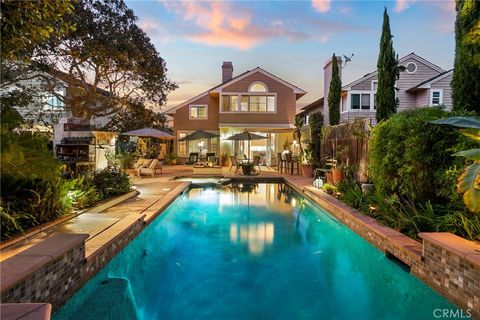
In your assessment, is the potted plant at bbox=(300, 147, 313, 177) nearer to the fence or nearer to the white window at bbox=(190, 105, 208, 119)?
the fence

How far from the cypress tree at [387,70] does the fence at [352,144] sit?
32.6 inches

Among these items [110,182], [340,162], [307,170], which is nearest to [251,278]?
[110,182]

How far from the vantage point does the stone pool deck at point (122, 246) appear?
3307 mm

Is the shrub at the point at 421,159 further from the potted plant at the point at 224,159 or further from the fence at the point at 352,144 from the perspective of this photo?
the potted plant at the point at 224,159

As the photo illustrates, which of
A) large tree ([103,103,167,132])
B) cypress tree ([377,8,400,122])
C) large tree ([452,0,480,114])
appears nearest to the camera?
large tree ([452,0,480,114])

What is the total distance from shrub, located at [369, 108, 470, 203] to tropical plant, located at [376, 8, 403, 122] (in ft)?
12.9

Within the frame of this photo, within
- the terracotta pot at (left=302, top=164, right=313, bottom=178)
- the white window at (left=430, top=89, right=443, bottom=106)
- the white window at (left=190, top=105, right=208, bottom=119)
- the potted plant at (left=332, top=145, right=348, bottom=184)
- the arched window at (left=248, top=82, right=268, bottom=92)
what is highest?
the arched window at (left=248, top=82, right=268, bottom=92)

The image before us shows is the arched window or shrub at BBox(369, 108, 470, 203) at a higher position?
the arched window

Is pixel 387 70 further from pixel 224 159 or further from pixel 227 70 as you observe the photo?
pixel 227 70

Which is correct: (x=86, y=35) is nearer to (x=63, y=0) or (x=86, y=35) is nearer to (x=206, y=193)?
(x=206, y=193)

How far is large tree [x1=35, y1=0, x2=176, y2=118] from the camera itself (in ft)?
53.7

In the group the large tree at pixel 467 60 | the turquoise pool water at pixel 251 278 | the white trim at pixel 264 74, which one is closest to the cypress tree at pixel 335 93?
the white trim at pixel 264 74

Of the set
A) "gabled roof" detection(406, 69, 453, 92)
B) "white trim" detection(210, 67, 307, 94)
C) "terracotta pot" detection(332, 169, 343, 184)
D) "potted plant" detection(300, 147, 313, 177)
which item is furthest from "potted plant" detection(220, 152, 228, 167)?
"gabled roof" detection(406, 69, 453, 92)

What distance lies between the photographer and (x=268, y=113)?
23.3m
